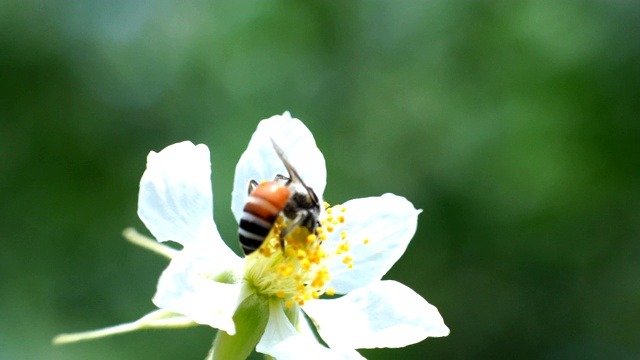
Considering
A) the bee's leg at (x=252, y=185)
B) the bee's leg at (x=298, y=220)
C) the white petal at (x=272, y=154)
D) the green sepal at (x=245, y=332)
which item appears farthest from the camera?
the white petal at (x=272, y=154)

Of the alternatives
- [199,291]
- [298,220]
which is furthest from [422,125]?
[199,291]

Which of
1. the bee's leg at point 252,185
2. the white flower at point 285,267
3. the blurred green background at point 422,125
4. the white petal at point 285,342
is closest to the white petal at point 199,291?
the white flower at point 285,267

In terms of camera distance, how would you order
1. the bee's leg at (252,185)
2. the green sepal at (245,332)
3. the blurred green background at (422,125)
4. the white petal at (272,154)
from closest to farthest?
the green sepal at (245,332)
the bee's leg at (252,185)
the white petal at (272,154)
the blurred green background at (422,125)

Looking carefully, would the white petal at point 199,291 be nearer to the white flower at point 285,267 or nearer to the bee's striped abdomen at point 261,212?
the white flower at point 285,267

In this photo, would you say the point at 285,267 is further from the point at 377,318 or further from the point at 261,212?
the point at 261,212

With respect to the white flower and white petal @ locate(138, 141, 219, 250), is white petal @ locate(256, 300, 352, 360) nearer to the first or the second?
the white flower

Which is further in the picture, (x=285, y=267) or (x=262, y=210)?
(x=285, y=267)
